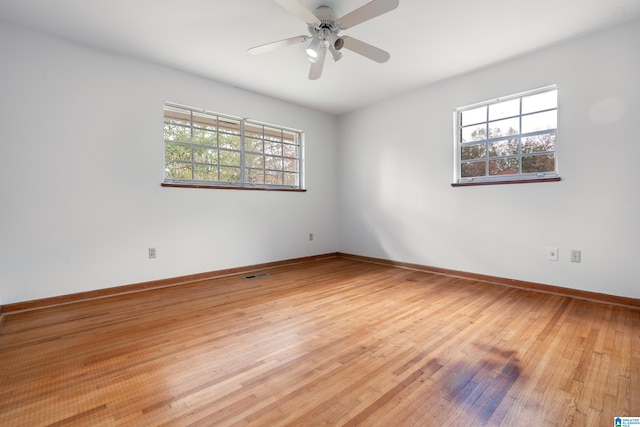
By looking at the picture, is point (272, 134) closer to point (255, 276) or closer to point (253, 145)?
point (253, 145)

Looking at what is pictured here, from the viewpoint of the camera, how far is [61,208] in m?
2.68

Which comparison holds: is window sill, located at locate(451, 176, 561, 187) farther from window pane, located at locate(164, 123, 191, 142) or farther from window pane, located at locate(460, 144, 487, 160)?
window pane, located at locate(164, 123, 191, 142)

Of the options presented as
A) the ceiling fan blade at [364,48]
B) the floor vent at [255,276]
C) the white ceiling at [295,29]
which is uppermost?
the white ceiling at [295,29]

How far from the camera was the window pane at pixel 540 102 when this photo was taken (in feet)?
9.70

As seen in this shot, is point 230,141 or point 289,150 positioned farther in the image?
point 289,150

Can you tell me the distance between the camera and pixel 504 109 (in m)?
3.32

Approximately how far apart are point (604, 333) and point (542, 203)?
1.43 metres

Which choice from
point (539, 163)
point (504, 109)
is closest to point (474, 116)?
point (504, 109)

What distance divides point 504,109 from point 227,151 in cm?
352

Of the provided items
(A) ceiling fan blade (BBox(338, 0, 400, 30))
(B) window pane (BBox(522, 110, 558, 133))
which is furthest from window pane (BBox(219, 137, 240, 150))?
(B) window pane (BBox(522, 110, 558, 133))

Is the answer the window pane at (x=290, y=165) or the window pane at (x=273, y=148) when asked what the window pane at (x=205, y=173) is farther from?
the window pane at (x=290, y=165)

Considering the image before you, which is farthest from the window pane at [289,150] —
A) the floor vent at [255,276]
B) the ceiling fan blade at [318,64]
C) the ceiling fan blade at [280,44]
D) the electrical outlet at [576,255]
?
the electrical outlet at [576,255]

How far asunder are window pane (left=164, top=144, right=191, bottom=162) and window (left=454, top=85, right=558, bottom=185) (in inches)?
136

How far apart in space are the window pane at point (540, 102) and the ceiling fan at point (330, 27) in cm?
183
